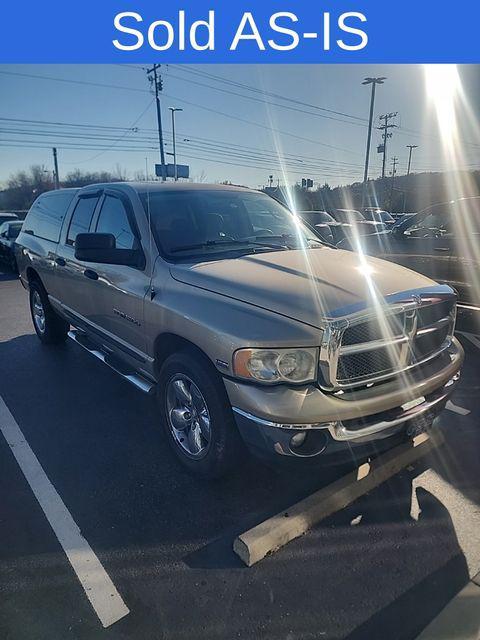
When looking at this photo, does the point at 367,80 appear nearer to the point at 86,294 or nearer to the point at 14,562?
the point at 86,294

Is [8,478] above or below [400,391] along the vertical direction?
below

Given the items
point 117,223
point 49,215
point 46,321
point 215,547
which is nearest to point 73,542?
point 215,547

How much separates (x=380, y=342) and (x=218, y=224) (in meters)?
1.81

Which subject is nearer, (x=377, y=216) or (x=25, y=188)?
(x=377, y=216)

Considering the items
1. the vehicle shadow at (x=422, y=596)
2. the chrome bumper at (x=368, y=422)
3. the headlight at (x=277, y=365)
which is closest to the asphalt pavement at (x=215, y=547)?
the vehicle shadow at (x=422, y=596)

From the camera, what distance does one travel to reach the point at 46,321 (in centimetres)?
591

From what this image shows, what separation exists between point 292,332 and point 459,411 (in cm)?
251

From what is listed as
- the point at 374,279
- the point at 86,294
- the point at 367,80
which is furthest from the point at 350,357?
the point at 367,80

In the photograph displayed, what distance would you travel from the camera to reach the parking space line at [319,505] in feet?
7.74

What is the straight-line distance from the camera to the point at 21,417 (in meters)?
4.00

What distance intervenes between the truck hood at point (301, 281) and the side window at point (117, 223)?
28.4 inches

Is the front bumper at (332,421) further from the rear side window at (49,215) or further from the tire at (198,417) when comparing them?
the rear side window at (49,215)

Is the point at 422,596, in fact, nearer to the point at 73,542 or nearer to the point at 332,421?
the point at 332,421

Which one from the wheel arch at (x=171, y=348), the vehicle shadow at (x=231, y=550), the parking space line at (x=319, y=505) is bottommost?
the vehicle shadow at (x=231, y=550)
